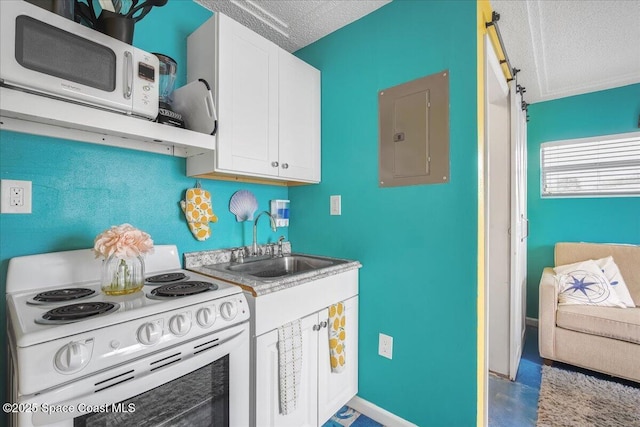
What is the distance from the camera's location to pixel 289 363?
1299 mm

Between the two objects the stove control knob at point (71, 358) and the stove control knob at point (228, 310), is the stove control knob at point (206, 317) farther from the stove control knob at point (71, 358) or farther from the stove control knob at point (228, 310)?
the stove control knob at point (71, 358)

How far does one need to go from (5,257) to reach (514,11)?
282cm

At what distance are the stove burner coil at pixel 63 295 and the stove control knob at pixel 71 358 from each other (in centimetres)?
38

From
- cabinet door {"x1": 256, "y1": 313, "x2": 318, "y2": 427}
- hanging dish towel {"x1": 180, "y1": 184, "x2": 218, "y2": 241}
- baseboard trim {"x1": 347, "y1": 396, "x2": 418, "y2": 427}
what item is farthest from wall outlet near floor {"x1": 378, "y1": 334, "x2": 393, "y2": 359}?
hanging dish towel {"x1": 180, "y1": 184, "x2": 218, "y2": 241}

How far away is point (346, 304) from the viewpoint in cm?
170

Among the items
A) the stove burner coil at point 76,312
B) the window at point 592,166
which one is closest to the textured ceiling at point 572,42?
the window at point 592,166

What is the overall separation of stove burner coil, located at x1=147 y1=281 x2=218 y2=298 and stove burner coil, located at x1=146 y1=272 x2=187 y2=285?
9 cm

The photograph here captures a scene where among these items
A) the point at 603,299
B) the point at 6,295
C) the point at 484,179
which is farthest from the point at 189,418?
the point at 603,299

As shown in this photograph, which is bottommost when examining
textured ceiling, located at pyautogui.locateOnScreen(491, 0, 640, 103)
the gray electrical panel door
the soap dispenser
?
the soap dispenser

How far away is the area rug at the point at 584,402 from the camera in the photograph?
1659 millimetres

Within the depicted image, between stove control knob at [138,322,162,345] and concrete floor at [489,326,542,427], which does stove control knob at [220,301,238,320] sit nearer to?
stove control knob at [138,322,162,345]

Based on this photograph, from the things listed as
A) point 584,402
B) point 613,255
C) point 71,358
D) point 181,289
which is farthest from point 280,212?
point 613,255

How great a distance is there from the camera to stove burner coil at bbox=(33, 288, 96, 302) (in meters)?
1.00

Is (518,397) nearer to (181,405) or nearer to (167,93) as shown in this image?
(181,405)
